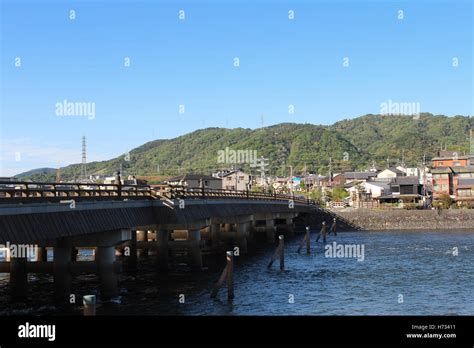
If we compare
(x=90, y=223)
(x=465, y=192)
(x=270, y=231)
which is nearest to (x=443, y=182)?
(x=465, y=192)

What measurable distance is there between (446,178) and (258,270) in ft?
253

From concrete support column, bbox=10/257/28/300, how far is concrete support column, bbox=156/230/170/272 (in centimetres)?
1143

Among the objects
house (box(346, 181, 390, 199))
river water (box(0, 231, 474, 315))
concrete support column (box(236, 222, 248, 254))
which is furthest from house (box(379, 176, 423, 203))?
concrete support column (box(236, 222, 248, 254))

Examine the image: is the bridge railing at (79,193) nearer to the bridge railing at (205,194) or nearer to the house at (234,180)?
the bridge railing at (205,194)

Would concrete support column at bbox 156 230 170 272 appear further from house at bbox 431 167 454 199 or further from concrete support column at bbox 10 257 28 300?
house at bbox 431 167 454 199

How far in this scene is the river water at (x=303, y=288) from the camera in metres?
30.4

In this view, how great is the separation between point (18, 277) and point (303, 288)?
17998 mm

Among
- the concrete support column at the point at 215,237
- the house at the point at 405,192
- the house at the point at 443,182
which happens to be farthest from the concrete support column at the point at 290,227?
the house at the point at 443,182

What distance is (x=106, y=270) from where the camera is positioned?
30.7 meters

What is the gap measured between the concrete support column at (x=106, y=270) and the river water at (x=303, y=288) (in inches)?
30.8

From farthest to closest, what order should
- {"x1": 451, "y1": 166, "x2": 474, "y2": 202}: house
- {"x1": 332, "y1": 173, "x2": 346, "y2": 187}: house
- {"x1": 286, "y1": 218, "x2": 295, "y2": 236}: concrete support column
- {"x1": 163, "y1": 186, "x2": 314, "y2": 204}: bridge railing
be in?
1. {"x1": 332, "y1": 173, "x2": 346, "y2": 187}: house
2. {"x1": 451, "y1": 166, "x2": 474, "y2": 202}: house
3. {"x1": 286, "y1": 218, "x2": 295, "y2": 236}: concrete support column
4. {"x1": 163, "y1": 186, "x2": 314, "y2": 204}: bridge railing

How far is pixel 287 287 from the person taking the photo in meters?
38.5
